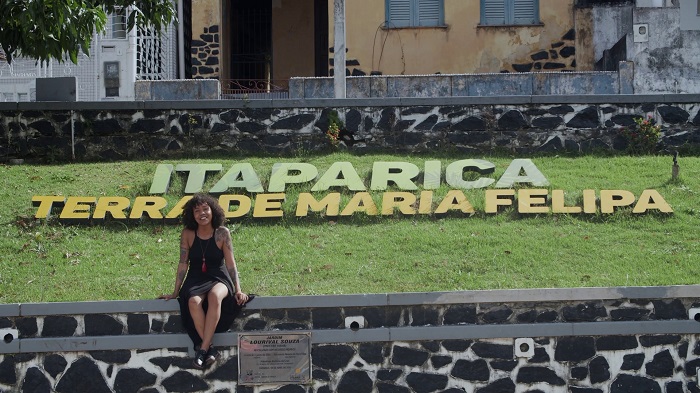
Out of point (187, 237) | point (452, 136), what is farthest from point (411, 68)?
point (187, 237)

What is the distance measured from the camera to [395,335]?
1003 centimetres

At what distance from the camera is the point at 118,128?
16.2 m

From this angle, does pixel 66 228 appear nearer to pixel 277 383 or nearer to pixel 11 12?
pixel 11 12

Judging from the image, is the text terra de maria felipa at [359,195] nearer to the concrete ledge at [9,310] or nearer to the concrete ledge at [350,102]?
the concrete ledge at [350,102]

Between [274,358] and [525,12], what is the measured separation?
1175cm

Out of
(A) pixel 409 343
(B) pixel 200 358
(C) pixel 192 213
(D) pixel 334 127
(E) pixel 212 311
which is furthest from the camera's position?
(D) pixel 334 127

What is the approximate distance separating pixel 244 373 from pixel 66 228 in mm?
4299

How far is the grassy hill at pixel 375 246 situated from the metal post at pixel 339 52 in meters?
2.59

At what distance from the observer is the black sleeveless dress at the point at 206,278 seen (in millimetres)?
9750

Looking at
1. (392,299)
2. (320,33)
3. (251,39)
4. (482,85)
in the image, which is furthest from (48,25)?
(320,33)

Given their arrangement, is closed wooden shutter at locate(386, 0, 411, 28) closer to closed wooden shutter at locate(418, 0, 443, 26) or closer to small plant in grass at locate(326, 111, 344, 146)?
closed wooden shutter at locate(418, 0, 443, 26)

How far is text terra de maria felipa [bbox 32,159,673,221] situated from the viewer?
13289 millimetres

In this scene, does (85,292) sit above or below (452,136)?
below

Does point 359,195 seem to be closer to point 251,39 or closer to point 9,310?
point 9,310
